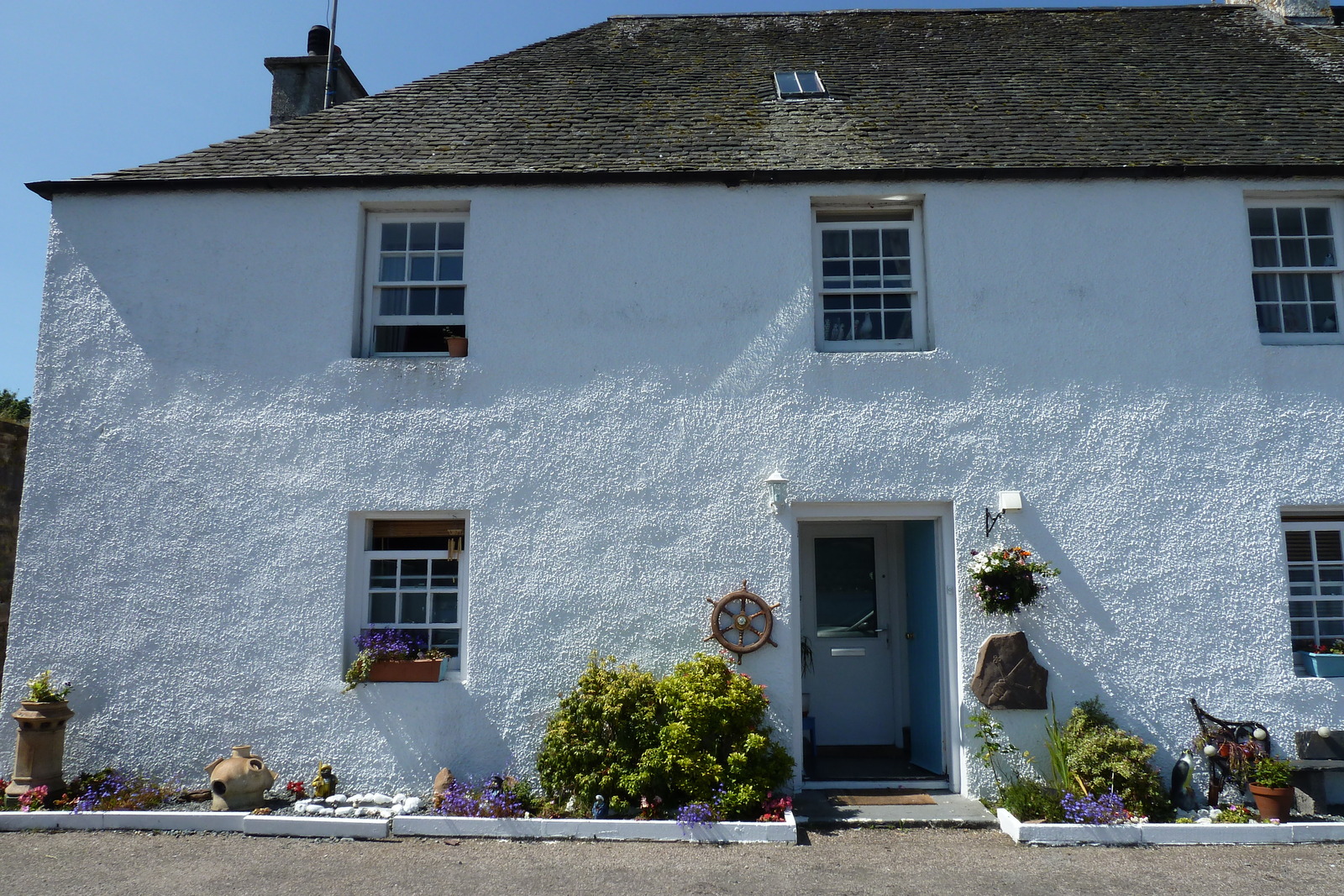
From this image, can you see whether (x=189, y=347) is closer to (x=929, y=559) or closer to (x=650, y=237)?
(x=650, y=237)

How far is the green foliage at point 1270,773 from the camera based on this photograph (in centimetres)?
662

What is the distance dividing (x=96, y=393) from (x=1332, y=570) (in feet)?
35.7

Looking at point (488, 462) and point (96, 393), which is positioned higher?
point (96, 393)

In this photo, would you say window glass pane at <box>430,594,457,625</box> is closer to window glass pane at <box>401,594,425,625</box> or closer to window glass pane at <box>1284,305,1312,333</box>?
window glass pane at <box>401,594,425,625</box>

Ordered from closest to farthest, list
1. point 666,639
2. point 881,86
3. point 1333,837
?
point 1333,837 < point 666,639 < point 881,86

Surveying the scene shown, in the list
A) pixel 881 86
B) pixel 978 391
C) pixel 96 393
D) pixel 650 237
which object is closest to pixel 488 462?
pixel 650 237

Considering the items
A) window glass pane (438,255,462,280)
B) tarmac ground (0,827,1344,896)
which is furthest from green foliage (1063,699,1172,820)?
window glass pane (438,255,462,280)

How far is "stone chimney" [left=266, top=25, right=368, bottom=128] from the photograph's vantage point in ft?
34.1

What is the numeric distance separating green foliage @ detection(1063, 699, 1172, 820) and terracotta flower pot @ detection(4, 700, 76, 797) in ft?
26.3

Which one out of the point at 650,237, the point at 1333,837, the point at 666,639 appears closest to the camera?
the point at 1333,837

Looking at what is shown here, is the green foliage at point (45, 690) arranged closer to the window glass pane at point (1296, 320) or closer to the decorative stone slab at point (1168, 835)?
the decorative stone slab at point (1168, 835)

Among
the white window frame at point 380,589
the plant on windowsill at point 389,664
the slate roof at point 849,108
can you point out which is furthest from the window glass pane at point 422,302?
the plant on windowsill at point 389,664

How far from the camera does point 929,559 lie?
7781mm

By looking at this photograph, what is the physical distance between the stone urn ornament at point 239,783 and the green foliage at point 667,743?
7.24ft
